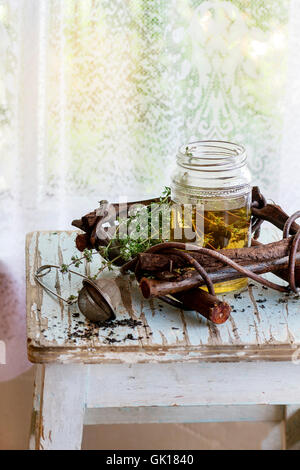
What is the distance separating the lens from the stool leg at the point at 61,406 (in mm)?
765

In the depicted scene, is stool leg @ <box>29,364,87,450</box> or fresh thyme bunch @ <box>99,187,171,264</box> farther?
fresh thyme bunch @ <box>99,187,171,264</box>

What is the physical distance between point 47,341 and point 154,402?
0.49 ft

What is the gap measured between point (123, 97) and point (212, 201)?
1.72ft

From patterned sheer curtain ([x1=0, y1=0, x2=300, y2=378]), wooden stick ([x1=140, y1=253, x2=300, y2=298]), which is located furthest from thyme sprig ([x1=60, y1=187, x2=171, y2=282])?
patterned sheer curtain ([x1=0, y1=0, x2=300, y2=378])

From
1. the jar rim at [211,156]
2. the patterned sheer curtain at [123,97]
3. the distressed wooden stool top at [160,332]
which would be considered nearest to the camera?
the distressed wooden stool top at [160,332]

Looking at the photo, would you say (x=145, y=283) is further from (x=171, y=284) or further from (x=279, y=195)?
(x=279, y=195)

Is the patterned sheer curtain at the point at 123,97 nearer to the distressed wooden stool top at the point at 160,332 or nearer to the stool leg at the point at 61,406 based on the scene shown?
the distressed wooden stool top at the point at 160,332

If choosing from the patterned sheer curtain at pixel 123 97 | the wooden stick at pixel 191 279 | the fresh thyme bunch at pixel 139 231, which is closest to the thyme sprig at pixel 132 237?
the fresh thyme bunch at pixel 139 231

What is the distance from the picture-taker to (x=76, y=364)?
0.76 m

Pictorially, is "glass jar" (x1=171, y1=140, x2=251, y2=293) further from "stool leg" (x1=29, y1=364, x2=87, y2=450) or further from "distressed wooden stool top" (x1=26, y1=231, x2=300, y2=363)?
"stool leg" (x1=29, y1=364, x2=87, y2=450)

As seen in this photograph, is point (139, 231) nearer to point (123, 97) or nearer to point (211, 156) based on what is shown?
point (211, 156)

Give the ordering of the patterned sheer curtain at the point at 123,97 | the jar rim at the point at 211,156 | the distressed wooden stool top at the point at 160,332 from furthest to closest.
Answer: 1. the patterned sheer curtain at the point at 123,97
2. the jar rim at the point at 211,156
3. the distressed wooden stool top at the point at 160,332

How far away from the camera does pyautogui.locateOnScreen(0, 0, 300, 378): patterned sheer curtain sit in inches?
49.4
